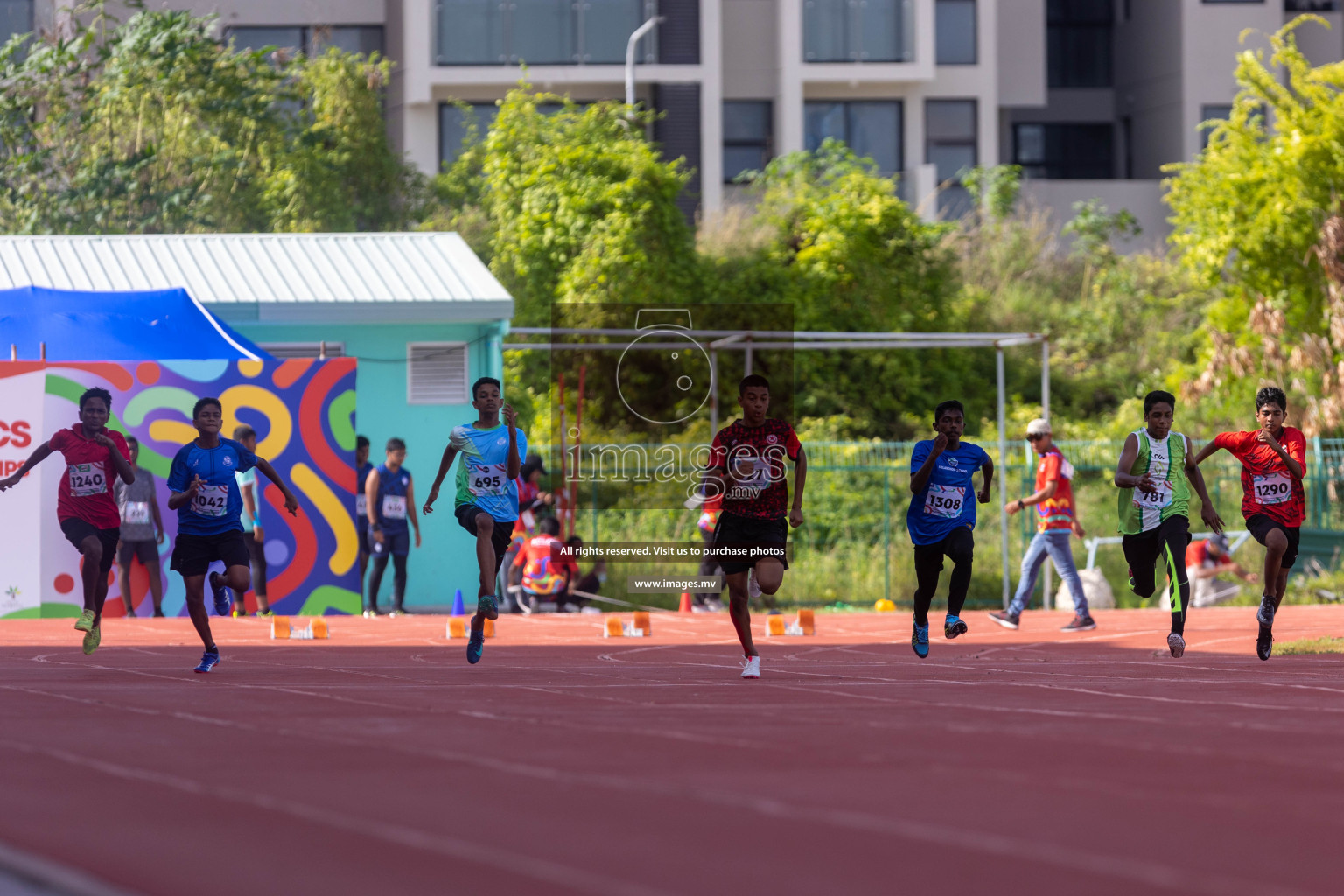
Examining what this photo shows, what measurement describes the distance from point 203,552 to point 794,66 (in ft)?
89.3

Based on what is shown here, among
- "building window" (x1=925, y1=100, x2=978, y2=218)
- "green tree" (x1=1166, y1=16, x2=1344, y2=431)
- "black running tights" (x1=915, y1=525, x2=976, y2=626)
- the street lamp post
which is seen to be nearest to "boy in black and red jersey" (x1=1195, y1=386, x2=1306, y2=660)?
"black running tights" (x1=915, y1=525, x2=976, y2=626)

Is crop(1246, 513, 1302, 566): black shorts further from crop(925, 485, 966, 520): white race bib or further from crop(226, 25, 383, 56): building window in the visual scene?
crop(226, 25, 383, 56): building window

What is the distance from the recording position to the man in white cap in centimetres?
1591

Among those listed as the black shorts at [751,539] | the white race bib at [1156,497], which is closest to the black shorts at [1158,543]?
the white race bib at [1156,497]

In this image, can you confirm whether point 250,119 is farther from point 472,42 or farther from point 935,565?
point 935,565

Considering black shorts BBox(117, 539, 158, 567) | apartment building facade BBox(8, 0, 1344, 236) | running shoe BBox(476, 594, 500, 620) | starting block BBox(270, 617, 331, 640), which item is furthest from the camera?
apartment building facade BBox(8, 0, 1344, 236)

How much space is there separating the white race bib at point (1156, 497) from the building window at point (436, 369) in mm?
11043

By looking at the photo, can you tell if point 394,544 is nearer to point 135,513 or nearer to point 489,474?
point 135,513

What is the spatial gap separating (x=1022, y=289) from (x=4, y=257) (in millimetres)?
19405

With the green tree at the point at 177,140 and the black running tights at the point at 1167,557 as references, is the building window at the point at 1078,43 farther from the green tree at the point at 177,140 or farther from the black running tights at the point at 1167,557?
the black running tights at the point at 1167,557

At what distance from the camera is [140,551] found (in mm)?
17906

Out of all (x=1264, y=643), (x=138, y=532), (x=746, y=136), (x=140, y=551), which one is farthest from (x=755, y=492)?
(x=746, y=136)

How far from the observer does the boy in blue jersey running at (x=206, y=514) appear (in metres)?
11.4

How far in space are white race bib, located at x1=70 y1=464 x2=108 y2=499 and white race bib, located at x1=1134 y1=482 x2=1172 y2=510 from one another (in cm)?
686
